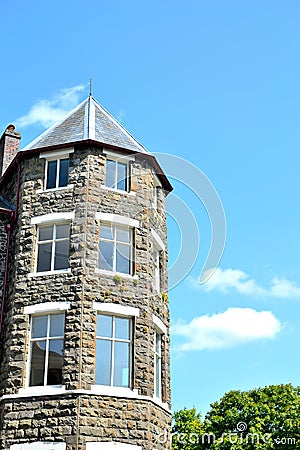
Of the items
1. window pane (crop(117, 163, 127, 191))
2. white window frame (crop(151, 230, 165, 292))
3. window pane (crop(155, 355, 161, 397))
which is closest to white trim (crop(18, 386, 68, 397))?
window pane (crop(155, 355, 161, 397))

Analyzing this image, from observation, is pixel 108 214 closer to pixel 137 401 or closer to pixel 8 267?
pixel 8 267

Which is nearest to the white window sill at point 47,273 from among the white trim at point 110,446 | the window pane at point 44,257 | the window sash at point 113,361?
the window pane at point 44,257

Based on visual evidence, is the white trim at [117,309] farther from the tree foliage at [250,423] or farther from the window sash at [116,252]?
the tree foliage at [250,423]

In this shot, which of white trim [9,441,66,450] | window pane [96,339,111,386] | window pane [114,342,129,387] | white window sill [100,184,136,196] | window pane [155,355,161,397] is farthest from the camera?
white window sill [100,184,136,196]

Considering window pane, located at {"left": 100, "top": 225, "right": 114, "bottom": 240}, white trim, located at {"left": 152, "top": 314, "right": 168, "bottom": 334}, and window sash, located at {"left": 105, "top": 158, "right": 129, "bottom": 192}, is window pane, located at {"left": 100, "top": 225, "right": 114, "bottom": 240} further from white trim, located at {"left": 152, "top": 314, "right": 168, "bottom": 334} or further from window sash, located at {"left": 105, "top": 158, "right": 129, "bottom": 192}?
white trim, located at {"left": 152, "top": 314, "right": 168, "bottom": 334}

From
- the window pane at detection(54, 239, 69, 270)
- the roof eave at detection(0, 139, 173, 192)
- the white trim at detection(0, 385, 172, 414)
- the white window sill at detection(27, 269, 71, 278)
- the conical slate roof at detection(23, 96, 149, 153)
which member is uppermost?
the conical slate roof at detection(23, 96, 149, 153)

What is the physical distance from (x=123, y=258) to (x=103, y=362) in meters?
3.67

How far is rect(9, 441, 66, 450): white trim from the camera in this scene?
17625 millimetres

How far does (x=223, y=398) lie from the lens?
4294 cm

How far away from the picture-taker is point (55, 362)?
19.0m

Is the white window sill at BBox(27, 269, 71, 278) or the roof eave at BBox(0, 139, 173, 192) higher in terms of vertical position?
the roof eave at BBox(0, 139, 173, 192)

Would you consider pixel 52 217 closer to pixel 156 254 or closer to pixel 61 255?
pixel 61 255

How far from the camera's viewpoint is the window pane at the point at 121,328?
1973 centimetres

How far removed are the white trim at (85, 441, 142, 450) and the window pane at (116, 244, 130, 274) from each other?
18.2 feet
